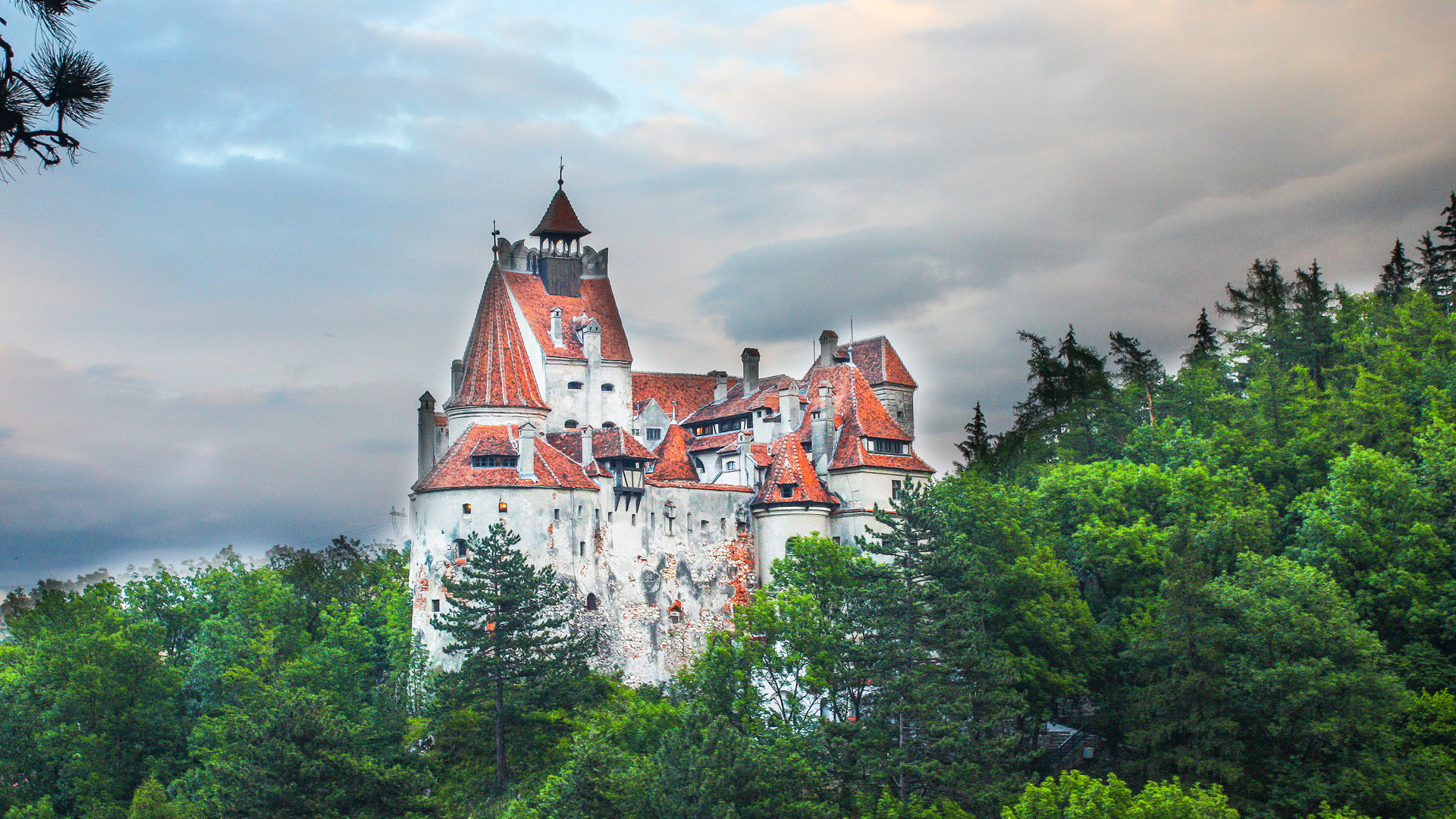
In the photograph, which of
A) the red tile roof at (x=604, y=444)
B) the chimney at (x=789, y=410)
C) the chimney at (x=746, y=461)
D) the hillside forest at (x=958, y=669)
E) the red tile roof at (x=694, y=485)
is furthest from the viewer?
the chimney at (x=789, y=410)

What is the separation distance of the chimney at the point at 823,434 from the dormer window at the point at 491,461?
17.6 meters

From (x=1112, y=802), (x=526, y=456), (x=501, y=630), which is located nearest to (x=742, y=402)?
(x=526, y=456)

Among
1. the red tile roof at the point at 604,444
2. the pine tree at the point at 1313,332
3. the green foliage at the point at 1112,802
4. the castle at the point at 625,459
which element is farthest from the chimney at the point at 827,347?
the green foliage at the point at 1112,802

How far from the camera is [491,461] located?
227 ft

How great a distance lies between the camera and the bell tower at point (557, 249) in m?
83.2

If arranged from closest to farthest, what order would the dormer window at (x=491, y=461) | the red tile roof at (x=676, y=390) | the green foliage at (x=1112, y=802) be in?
the green foliage at (x=1112, y=802), the dormer window at (x=491, y=461), the red tile roof at (x=676, y=390)

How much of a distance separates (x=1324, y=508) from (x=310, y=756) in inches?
1703

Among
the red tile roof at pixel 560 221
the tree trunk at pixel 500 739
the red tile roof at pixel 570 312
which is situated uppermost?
the red tile roof at pixel 560 221

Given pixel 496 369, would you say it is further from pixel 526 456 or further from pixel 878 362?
pixel 878 362

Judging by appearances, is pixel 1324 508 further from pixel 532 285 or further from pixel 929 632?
pixel 532 285

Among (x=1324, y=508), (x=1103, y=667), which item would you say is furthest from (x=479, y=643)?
(x=1324, y=508)

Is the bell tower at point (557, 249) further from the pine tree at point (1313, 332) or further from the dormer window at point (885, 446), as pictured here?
the pine tree at point (1313, 332)

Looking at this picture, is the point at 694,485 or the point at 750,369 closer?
the point at 694,485

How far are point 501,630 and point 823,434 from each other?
78.4 feet
